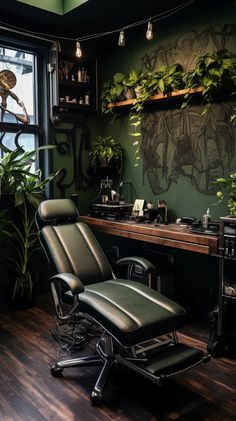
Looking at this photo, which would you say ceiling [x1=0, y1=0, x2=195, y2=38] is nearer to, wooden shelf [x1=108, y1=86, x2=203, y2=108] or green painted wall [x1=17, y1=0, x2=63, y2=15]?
green painted wall [x1=17, y1=0, x2=63, y2=15]

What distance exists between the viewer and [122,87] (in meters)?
3.68

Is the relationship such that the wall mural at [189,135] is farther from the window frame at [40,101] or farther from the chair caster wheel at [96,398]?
the chair caster wheel at [96,398]

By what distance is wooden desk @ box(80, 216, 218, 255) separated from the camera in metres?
2.66

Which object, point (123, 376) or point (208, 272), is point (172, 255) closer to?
point (208, 272)

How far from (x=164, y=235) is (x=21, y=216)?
1.49 metres

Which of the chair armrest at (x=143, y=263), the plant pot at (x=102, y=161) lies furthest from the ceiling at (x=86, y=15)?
the chair armrest at (x=143, y=263)

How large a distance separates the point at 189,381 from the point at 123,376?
1.38 ft

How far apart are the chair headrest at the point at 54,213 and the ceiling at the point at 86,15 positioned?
1.77 meters

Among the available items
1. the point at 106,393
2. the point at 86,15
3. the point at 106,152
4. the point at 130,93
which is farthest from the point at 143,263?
the point at 86,15

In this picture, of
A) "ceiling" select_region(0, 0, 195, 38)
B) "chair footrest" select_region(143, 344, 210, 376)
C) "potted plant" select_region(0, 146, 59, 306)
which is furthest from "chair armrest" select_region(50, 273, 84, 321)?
"ceiling" select_region(0, 0, 195, 38)

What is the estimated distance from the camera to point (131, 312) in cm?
208

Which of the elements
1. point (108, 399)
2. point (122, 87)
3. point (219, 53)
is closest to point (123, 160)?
point (122, 87)

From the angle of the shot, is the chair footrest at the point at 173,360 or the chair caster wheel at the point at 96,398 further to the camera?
the chair caster wheel at the point at 96,398

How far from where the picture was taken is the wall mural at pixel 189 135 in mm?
3012
